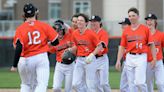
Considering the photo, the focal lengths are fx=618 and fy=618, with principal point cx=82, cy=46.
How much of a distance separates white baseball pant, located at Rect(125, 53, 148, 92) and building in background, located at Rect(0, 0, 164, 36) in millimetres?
31270

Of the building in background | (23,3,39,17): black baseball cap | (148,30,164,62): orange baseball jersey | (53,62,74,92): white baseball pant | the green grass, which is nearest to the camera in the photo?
(23,3,39,17): black baseball cap

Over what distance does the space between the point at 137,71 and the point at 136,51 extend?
0.43 metres

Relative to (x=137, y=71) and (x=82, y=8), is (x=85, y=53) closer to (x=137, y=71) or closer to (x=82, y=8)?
(x=137, y=71)

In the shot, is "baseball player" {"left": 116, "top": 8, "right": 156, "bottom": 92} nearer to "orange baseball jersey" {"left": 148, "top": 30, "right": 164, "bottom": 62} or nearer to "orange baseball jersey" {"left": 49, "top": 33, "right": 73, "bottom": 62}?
"orange baseball jersey" {"left": 148, "top": 30, "right": 164, "bottom": 62}

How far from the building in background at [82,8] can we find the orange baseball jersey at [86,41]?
30939 mm

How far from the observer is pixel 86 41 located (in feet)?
44.1

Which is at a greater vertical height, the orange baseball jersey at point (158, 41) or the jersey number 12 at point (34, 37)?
the jersey number 12 at point (34, 37)

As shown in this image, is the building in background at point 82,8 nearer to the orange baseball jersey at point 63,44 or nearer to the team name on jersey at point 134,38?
the orange baseball jersey at point 63,44

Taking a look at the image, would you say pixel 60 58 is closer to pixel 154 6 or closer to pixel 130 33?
pixel 130 33

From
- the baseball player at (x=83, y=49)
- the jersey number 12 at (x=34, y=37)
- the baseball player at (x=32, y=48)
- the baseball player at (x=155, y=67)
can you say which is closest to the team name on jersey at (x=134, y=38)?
the baseball player at (x=83, y=49)

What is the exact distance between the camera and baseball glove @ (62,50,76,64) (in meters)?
13.5

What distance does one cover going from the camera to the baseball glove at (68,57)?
1346 cm

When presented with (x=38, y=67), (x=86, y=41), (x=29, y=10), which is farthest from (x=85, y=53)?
(x=29, y=10)

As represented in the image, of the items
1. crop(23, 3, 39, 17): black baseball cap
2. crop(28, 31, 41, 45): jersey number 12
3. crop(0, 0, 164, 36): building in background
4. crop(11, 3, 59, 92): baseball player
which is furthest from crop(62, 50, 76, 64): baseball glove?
crop(0, 0, 164, 36): building in background
